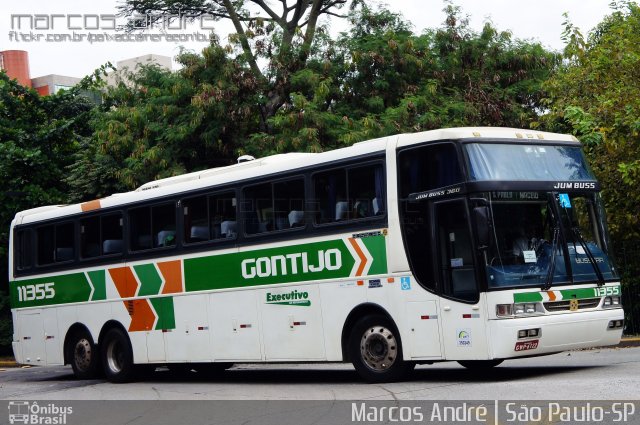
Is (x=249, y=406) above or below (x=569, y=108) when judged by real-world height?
below

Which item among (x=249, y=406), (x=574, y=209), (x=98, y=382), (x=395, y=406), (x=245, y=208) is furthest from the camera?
(x=98, y=382)

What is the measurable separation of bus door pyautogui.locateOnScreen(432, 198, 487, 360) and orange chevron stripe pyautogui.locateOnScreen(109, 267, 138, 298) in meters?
7.13

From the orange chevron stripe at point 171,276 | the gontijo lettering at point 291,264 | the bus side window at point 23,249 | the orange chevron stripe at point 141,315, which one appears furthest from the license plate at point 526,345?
the bus side window at point 23,249

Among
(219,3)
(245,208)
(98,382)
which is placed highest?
(219,3)

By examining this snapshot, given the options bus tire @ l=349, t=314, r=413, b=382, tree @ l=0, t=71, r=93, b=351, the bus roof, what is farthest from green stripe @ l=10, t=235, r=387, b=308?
tree @ l=0, t=71, r=93, b=351

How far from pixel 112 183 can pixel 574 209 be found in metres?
18.7

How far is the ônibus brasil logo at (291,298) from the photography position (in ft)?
50.4

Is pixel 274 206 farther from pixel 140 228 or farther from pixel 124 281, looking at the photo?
pixel 124 281

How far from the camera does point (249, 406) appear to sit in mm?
12891

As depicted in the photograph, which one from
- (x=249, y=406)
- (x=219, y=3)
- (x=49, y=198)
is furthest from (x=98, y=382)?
(x=219, y=3)

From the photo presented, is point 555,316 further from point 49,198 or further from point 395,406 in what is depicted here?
point 49,198

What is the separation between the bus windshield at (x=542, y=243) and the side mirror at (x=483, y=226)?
0.30 ft

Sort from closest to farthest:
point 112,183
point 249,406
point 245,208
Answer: point 249,406
point 245,208
point 112,183

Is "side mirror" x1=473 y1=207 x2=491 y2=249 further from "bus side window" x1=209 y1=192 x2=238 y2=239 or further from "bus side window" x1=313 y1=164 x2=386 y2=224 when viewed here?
"bus side window" x1=209 y1=192 x2=238 y2=239
